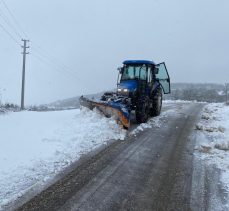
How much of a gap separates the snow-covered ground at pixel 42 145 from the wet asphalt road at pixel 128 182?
0.40 metres

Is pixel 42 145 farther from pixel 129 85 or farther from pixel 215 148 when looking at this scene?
pixel 129 85

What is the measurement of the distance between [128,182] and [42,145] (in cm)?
272

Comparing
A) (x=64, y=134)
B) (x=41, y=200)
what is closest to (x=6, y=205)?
(x=41, y=200)

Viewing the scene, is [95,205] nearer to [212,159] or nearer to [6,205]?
[6,205]

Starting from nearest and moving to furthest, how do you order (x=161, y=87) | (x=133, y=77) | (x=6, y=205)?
1. (x=6, y=205)
2. (x=133, y=77)
3. (x=161, y=87)

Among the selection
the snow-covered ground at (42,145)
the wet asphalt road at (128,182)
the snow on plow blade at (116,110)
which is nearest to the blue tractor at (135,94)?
the snow on plow blade at (116,110)

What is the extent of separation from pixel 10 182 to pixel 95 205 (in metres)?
1.52

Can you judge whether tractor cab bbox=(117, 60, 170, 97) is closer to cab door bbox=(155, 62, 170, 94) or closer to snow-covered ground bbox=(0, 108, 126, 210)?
cab door bbox=(155, 62, 170, 94)

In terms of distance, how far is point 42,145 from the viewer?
7.68m

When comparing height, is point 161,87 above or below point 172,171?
above

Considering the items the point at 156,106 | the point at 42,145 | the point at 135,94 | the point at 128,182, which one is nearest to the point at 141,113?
the point at 135,94

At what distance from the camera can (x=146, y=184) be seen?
5762 mm

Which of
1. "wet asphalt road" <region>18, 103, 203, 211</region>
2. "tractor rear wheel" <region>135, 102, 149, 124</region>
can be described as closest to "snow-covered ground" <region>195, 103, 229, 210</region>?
"wet asphalt road" <region>18, 103, 203, 211</region>

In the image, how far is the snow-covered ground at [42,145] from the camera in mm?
5504
